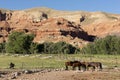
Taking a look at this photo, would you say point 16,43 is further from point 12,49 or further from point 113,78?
point 113,78

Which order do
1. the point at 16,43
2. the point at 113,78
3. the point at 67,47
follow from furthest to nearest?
1. the point at 67,47
2. the point at 16,43
3. the point at 113,78

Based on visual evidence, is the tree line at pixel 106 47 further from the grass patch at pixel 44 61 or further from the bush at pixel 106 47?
the grass patch at pixel 44 61

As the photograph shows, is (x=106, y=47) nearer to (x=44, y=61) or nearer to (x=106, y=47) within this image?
(x=106, y=47)

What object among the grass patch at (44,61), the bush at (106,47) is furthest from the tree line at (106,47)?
the grass patch at (44,61)

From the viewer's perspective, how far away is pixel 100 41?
145 meters

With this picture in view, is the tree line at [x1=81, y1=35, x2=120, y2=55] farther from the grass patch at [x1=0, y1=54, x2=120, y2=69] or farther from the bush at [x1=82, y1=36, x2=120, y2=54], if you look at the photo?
the grass patch at [x1=0, y1=54, x2=120, y2=69]

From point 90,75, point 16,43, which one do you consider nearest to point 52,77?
point 90,75

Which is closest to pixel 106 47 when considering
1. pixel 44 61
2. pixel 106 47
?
pixel 106 47

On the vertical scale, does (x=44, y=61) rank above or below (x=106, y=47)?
above

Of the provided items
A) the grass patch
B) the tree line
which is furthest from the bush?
the grass patch

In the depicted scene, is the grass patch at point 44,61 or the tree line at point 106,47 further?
the tree line at point 106,47

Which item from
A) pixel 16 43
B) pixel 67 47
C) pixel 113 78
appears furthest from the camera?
pixel 67 47

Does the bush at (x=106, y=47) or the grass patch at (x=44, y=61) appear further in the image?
the bush at (x=106, y=47)

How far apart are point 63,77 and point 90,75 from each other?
278 centimetres
